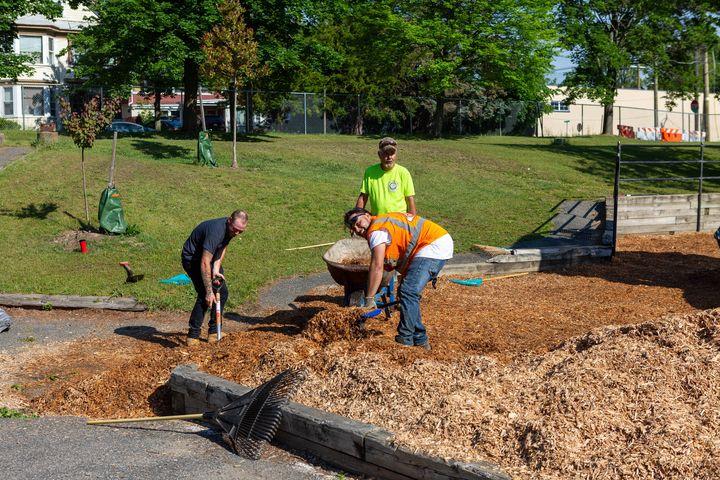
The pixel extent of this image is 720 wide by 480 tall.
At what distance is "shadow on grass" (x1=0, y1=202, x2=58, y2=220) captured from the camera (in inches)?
645

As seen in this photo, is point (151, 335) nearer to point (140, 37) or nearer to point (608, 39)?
point (140, 37)

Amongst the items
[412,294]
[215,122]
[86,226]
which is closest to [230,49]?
[86,226]

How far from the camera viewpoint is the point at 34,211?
16.7 m

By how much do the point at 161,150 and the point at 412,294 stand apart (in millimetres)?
19143

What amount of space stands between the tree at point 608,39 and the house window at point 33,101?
30737 millimetres

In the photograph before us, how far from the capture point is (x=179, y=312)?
10680mm

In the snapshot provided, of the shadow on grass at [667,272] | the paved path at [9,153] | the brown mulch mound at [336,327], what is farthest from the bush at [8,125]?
the brown mulch mound at [336,327]

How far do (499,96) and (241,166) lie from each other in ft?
94.2

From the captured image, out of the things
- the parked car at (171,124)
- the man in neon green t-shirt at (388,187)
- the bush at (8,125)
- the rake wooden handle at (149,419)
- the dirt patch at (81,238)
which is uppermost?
the parked car at (171,124)

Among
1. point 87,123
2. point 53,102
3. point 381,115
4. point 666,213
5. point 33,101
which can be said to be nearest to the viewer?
point 87,123

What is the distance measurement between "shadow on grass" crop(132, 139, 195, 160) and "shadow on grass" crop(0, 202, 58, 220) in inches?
268

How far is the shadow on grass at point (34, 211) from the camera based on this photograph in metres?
16.4

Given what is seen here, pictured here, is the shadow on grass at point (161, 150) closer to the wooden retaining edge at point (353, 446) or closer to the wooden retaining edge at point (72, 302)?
the wooden retaining edge at point (72, 302)

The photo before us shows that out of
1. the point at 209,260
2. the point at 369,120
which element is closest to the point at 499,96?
the point at 369,120
